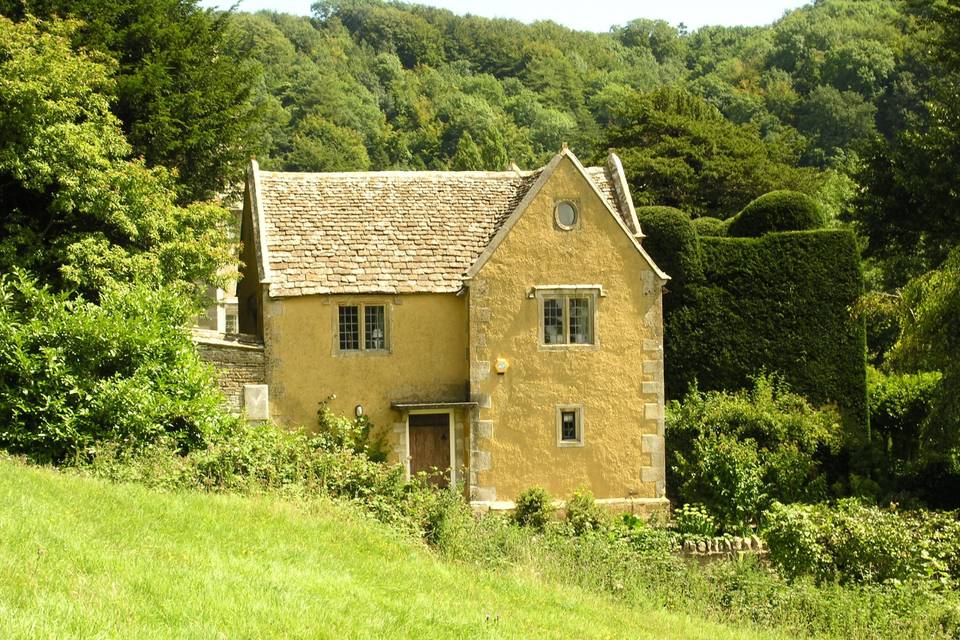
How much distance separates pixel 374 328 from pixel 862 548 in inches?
472

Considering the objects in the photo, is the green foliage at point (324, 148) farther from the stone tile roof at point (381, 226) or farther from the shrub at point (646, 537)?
the shrub at point (646, 537)

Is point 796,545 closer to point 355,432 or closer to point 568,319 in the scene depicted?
point 568,319

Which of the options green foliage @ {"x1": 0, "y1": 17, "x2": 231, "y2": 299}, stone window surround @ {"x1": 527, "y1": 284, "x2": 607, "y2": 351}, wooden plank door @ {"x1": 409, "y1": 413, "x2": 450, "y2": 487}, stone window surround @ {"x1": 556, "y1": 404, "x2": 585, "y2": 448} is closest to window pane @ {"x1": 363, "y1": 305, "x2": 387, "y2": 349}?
wooden plank door @ {"x1": 409, "y1": 413, "x2": 450, "y2": 487}

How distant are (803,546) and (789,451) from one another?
665cm

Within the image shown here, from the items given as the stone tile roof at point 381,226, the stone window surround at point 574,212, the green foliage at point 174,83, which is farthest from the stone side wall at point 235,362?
the stone window surround at point 574,212

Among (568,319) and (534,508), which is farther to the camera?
(568,319)

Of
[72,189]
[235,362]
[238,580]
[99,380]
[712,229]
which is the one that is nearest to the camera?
[238,580]

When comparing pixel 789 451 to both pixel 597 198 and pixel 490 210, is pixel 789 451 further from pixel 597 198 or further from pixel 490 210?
pixel 490 210

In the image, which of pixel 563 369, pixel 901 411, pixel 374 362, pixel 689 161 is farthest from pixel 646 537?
pixel 689 161

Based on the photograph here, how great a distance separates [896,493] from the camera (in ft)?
80.9

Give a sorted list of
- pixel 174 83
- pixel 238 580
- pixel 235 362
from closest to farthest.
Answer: pixel 238 580 → pixel 235 362 → pixel 174 83

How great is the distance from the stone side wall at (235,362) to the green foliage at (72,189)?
1684mm

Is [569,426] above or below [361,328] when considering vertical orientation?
below

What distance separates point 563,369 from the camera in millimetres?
24578
